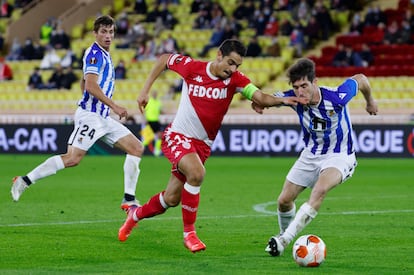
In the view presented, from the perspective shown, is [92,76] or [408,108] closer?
[92,76]

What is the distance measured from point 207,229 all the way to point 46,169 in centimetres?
222

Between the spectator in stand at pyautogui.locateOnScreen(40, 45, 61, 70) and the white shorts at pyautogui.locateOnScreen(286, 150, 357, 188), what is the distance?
2800 cm

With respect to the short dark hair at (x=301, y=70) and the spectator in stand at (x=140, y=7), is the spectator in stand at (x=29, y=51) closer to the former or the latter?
the spectator in stand at (x=140, y=7)

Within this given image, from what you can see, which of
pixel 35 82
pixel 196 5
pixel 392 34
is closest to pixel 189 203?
pixel 392 34

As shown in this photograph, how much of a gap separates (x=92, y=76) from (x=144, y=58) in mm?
23916

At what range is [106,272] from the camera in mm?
8602

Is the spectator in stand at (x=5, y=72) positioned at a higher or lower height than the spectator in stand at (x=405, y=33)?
lower

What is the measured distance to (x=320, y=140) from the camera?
32.8 ft

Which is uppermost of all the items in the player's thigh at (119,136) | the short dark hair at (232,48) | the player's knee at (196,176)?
the short dark hair at (232,48)

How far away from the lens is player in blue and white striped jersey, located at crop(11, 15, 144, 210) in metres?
12.5

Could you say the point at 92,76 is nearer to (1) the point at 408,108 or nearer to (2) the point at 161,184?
(2) the point at 161,184

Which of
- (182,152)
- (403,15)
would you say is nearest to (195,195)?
(182,152)

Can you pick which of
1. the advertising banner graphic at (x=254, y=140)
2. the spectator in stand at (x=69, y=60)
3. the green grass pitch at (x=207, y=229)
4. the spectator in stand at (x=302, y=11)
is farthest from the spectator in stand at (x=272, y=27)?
the green grass pitch at (x=207, y=229)

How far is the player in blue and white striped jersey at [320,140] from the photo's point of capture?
31.6 ft
